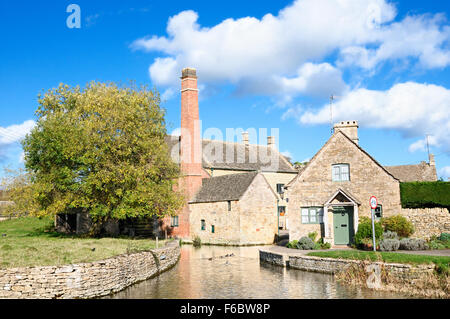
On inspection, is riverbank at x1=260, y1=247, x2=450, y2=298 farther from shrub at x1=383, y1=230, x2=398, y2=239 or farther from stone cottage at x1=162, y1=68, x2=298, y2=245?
stone cottage at x1=162, y1=68, x2=298, y2=245

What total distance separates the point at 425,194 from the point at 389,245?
542 centimetres

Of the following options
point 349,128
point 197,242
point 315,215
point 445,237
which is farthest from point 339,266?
point 197,242

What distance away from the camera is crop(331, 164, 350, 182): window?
28.0 m

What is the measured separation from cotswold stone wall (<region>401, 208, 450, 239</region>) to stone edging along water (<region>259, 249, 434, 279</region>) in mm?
8630

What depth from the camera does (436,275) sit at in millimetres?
15398

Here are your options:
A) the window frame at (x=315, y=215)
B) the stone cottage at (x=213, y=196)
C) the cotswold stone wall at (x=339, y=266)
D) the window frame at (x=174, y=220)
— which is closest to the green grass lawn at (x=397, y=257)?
the cotswold stone wall at (x=339, y=266)

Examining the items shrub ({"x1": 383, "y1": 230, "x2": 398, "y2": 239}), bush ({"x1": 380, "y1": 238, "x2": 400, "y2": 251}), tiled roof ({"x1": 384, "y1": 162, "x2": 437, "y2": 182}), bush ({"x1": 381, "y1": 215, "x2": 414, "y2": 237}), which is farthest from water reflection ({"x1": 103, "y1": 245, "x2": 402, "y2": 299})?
tiled roof ({"x1": 384, "y1": 162, "x2": 437, "y2": 182})

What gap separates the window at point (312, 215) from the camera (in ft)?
93.3

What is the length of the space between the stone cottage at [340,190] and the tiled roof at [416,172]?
2650cm

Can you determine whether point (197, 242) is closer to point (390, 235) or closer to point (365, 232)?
point (365, 232)

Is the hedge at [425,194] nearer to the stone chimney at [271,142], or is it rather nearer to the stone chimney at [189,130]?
the stone chimney at [189,130]

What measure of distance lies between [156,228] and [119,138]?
56.1ft
